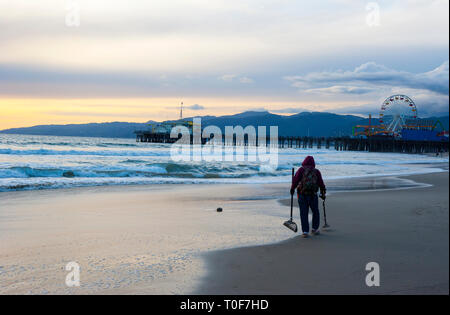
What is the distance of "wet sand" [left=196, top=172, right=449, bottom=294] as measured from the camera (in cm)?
424

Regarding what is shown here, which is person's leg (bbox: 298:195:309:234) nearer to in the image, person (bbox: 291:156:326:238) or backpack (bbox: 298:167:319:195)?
person (bbox: 291:156:326:238)

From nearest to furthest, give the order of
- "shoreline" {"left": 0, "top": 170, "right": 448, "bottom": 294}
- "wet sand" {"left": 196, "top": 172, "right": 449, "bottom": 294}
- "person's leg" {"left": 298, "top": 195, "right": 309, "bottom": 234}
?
"wet sand" {"left": 196, "top": 172, "right": 449, "bottom": 294}
"shoreline" {"left": 0, "top": 170, "right": 448, "bottom": 294}
"person's leg" {"left": 298, "top": 195, "right": 309, "bottom": 234}

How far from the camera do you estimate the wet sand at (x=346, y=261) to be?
13.9 ft

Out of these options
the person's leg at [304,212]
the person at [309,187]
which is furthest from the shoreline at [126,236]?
the person at [309,187]

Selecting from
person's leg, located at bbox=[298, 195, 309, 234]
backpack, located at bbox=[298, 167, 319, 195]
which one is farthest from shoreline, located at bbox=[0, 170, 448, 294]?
backpack, located at bbox=[298, 167, 319, 195]

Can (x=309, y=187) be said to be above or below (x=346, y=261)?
above

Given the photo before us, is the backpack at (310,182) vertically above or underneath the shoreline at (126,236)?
above

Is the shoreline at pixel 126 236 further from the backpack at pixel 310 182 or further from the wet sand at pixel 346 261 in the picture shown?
the backpack at pixel 310 182

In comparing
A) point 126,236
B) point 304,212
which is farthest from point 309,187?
point 126,236

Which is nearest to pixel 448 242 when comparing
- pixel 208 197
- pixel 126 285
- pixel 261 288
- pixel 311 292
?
pixel 311 292

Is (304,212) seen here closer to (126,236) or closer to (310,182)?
(310,182)

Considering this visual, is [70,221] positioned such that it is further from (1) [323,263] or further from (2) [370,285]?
(2) [370,285]

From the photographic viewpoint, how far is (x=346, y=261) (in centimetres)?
523

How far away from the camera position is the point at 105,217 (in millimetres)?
8375
